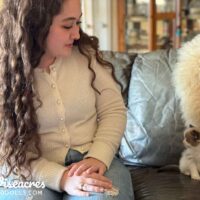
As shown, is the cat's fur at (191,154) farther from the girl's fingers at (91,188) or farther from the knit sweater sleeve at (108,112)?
the girl's fingers at (91,188)

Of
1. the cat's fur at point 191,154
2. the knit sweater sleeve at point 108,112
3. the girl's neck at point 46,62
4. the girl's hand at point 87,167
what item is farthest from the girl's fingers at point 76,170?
the cat's fur at point 191,154

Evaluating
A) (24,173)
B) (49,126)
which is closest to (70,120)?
(49,126)

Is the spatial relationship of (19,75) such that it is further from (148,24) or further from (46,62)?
(148,24)

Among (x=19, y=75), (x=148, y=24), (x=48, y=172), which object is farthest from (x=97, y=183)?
(x=148, y=24)

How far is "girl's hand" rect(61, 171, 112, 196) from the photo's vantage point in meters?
1.19

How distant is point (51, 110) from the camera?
1316 mm

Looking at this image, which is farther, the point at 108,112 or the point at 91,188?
the point at 108,112

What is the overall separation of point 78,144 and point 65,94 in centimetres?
18

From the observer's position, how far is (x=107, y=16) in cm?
382

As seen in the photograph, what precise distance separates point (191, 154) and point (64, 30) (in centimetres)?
68

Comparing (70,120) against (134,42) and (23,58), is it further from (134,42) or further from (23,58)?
(134,42)

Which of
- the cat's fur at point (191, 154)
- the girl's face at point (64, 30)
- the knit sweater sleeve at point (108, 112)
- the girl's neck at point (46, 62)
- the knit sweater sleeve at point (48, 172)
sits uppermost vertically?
the girl's face at point (64, 30)

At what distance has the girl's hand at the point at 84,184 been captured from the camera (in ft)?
3.91

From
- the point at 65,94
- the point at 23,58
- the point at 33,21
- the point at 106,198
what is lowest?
the point at 106,198
